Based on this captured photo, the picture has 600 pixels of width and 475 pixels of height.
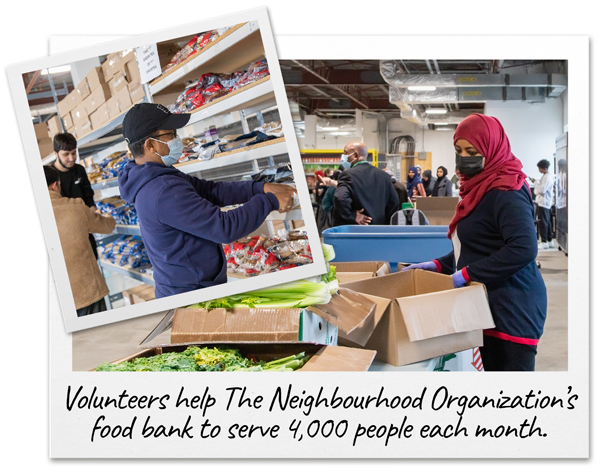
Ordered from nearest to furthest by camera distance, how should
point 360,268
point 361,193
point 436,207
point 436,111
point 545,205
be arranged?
point 360,268 → point 361,193 → point 436,207 → point 545,205 → point 436,111

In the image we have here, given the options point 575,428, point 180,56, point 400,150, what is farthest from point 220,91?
point 400,150

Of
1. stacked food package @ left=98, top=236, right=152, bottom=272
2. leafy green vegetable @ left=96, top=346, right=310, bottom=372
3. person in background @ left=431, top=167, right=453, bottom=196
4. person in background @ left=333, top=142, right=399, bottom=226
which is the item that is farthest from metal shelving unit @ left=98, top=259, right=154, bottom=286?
person in background @ left=431, top=167, right=453, bottom=196

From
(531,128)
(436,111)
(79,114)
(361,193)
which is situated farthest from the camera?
(436,111)

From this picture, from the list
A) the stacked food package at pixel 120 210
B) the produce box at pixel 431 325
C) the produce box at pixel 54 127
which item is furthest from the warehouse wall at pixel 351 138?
the produce box at pixel 54 127

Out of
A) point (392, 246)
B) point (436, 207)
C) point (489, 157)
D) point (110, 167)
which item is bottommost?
point (436, 207)

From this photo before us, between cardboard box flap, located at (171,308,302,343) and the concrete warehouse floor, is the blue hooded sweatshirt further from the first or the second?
the concrete warehouse floor

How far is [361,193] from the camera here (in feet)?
13.5

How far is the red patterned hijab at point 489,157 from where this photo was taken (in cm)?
193

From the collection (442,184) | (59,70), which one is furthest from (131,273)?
(442,184)

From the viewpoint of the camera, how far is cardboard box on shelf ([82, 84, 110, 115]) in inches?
75.7

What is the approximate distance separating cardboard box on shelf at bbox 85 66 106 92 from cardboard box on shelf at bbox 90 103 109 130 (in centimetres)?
16

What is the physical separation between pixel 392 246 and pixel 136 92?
1.76 meters

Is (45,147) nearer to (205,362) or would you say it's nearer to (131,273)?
(205,362)

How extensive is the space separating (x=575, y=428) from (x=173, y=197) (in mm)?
1581
